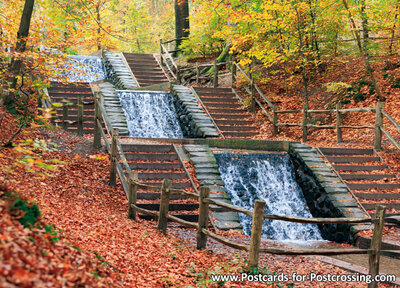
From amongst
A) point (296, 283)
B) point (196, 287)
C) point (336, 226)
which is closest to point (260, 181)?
point (336, 226)

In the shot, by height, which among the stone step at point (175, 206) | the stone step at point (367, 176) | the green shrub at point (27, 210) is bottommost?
the stone step at point (175, 206)

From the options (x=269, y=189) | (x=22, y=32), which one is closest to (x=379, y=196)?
(x=269, y=189)

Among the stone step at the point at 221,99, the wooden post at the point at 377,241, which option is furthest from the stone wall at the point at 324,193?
the stone step at the point at 221,99

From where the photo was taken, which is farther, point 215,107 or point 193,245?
point 215,107

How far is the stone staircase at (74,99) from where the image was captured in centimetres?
1388

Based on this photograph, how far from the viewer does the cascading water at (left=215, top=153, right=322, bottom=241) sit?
31.9 feet

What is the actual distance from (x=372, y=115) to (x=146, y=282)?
38.6 ft

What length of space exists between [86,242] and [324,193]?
6814 mm

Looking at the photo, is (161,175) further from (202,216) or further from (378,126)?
(378,126)

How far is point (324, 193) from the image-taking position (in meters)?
9.93

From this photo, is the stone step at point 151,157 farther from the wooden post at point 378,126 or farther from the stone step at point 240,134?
the wooden post at point 378,126

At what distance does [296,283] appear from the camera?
564 centimetres

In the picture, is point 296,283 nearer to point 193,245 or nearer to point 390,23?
point 193,245

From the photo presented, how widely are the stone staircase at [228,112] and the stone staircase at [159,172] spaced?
4894 millimetres
